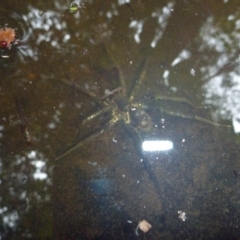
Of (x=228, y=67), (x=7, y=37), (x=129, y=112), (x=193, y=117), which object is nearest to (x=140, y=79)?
(x=129, y=112)

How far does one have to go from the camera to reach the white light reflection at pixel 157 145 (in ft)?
12.2

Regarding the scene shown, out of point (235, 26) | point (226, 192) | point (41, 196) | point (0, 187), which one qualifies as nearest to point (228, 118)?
point (226, 192)

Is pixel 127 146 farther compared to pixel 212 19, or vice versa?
pixel 212 19

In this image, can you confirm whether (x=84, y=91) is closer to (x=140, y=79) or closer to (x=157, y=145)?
(x=140, y=79)

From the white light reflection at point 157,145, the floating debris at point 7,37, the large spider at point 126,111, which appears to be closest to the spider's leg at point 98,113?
the large spider at point 126,111

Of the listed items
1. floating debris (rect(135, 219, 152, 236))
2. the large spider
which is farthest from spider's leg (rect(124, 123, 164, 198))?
floating debris (rect(135, 219, 152, 236))

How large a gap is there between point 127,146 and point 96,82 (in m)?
0.87

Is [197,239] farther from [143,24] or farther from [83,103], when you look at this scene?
[143,24]

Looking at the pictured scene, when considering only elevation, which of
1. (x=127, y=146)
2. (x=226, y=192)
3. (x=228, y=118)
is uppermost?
(x=127, y=146)

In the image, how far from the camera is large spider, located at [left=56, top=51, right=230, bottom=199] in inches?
145

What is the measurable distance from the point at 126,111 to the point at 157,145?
1.83ft

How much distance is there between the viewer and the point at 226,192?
3.70 m

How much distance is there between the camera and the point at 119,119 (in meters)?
3.72

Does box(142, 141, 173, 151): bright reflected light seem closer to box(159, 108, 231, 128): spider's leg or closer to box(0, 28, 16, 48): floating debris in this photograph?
box(159, 108, 231, 128): spider's leg
